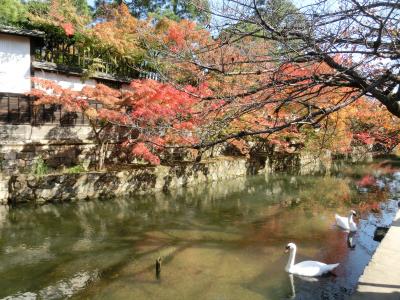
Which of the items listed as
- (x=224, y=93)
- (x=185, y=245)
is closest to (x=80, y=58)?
(x=185, y=245)

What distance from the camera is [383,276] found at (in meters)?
5.53

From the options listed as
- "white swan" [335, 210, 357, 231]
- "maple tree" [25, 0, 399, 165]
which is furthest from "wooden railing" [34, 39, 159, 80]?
→ "white swan" [335, 210, 357, 231]

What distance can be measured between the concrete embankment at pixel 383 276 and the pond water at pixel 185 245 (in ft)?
4.46

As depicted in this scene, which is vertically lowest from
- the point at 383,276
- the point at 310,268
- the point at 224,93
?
the point at 310,268

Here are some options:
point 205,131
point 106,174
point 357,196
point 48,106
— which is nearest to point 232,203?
point 106,174

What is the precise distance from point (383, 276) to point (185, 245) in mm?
5404

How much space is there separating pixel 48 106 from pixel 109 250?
901 cm

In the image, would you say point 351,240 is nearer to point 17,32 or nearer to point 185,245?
point 185,245

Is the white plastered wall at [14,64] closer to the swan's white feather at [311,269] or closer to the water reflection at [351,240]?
the swan's white feather at [311,269]

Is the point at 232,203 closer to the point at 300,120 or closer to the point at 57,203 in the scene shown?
the point at 57,203

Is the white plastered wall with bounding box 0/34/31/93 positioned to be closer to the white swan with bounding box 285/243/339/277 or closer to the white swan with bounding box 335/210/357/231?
the white swan with bounding box 285/243/339/277

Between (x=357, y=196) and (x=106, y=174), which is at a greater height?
(x=106, y=174)

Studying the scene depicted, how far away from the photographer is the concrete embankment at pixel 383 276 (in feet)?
16.0

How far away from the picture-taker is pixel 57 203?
13820 mm
